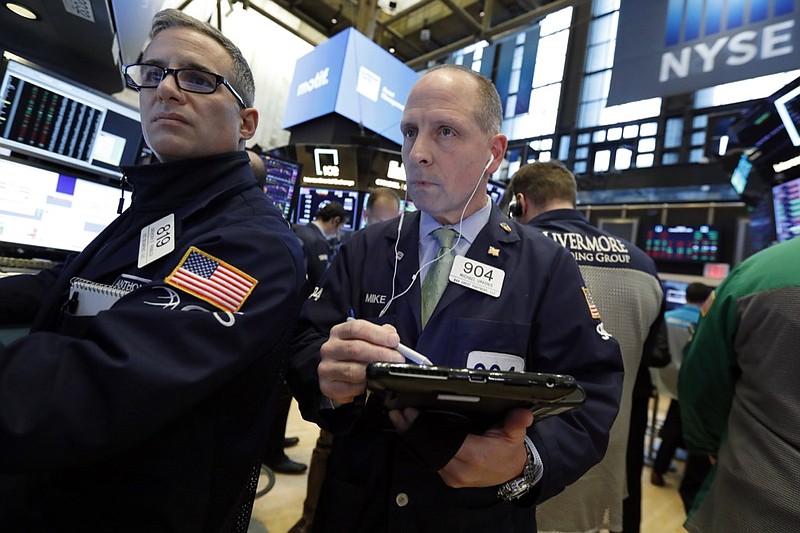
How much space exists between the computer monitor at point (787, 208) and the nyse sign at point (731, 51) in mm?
970

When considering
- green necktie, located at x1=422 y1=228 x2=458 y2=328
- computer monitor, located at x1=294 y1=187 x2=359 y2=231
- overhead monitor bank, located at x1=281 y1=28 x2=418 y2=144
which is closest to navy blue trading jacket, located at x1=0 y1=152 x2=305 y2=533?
green necktie, located at x1=422 y1=228 x2=458 y2=328

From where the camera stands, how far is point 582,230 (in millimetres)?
1879

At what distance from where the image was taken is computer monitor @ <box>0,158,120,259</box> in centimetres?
170

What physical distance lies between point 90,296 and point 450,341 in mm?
814

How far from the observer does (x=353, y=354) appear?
0.70 meters

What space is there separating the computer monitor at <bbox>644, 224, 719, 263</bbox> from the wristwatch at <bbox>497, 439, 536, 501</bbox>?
7.47 m

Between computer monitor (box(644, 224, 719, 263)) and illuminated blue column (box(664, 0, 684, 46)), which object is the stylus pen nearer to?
illuminated blue column (box(664, 0, 684, 46))

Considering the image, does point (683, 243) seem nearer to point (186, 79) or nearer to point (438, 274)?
point (438, 274)

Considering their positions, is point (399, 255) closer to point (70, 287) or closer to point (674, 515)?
point (70, 287)

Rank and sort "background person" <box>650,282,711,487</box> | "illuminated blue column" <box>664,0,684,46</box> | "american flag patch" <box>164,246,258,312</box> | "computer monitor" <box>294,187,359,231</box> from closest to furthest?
"american flag patch" <box>164,246,258,312</box>
"illuminated blue column" <box>664,0,684,46</box>
"background person" <box>650,282,711,487</box>
"computer monitor" <box>294,187,359,231</box>

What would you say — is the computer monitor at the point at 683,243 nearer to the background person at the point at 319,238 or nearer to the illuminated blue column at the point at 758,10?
the illuminated blue column at the point at 758,10

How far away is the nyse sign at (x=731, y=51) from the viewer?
2080 mm

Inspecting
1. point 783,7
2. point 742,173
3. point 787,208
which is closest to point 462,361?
point 783,7

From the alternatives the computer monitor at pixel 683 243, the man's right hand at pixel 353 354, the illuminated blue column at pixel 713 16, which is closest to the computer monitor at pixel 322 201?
the illuminated blue column at pixel 713 16
